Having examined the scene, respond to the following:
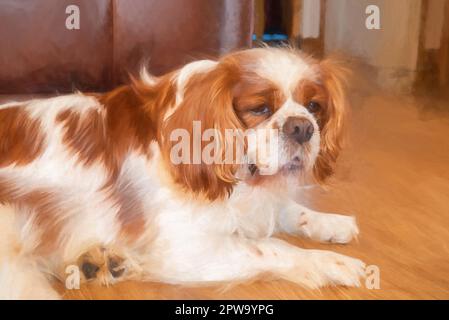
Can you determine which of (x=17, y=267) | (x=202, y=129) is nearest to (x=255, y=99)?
(x=202, y=129)

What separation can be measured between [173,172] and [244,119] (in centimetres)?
20

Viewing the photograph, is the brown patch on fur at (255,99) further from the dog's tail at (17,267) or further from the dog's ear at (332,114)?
the dog's tail at (17,267)

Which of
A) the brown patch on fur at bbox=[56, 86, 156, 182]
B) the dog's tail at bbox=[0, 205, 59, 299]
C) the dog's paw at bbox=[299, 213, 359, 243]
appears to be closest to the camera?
the dog's tail at bbox=[0, 205, 59, 299]

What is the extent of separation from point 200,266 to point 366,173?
511 millimetres

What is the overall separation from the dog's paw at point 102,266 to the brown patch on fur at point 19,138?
27 centimetres

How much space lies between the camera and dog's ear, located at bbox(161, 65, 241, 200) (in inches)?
55.4

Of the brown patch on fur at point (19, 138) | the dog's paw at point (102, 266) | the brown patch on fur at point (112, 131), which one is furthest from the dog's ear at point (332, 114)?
the brown patch on fur at point (19, 138)

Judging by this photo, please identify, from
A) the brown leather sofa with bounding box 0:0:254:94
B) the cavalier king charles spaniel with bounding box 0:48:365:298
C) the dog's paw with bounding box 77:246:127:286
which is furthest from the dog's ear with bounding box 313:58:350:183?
the dog's paw with bounding box 77:246:127:286

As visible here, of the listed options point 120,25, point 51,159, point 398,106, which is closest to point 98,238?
point 51,159

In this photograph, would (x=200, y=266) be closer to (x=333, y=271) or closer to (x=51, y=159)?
(x=333, y=271)

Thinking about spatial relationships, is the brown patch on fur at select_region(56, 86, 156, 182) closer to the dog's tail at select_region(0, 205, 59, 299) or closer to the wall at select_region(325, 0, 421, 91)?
the dog's tail at select_region(0, 205, 59, 299)

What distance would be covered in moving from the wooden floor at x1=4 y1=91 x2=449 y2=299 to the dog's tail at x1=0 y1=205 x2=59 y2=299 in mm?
621

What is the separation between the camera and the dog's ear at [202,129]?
141 centimetres

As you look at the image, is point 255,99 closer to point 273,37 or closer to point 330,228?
point 273,37
